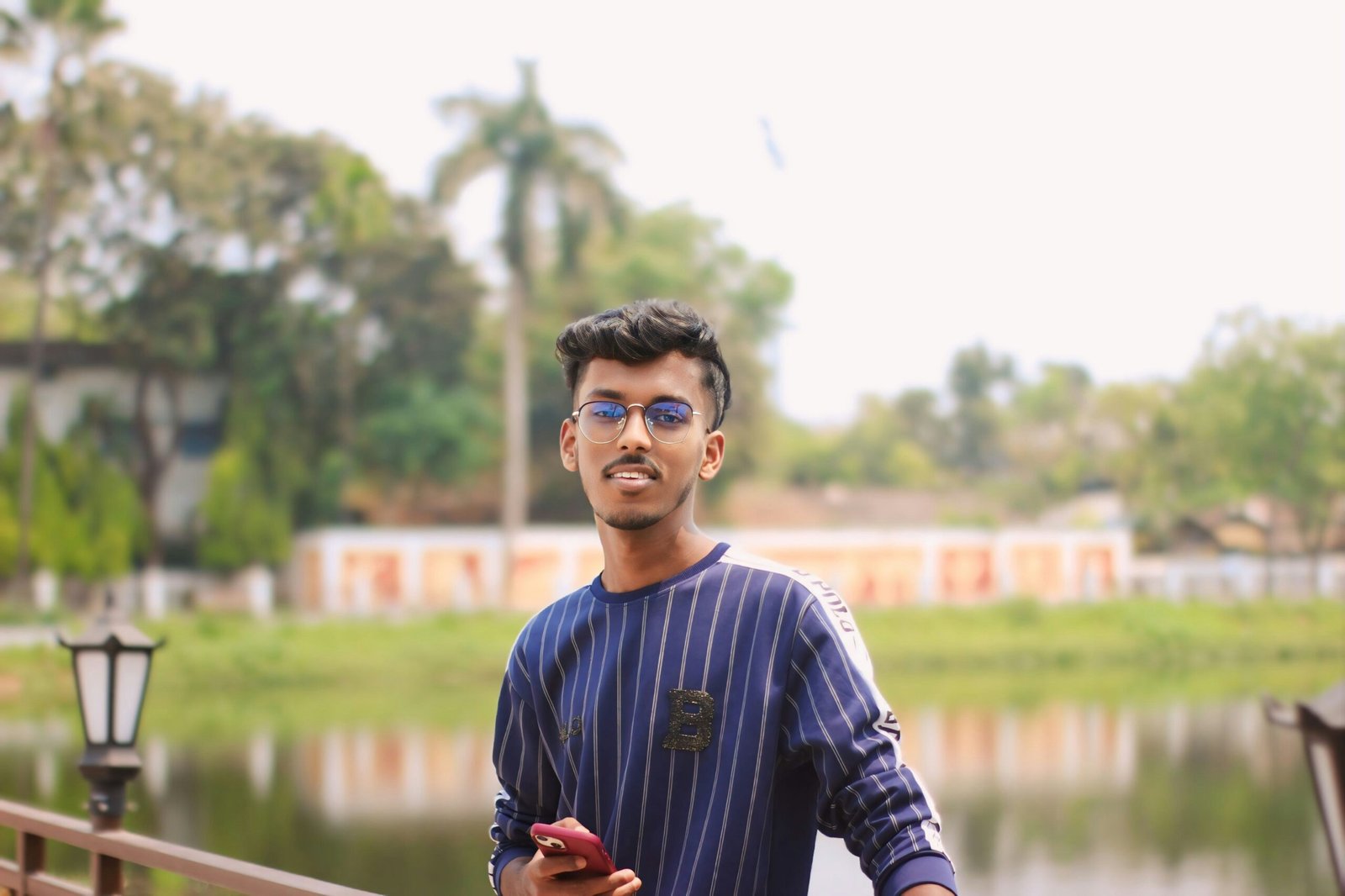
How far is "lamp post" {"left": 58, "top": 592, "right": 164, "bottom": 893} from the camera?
3.51 metres

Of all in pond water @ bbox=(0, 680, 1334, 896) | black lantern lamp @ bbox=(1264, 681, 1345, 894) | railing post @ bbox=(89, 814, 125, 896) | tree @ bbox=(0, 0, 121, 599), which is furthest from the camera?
tree @ bbox=(0, 0, 121, 599)

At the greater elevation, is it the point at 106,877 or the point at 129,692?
the point at 129,692

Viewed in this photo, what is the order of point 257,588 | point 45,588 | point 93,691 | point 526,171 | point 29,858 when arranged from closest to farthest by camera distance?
1. point 29,858
2. point 93,691
3. point 45,588
4. point 526,171
5. point 257,588

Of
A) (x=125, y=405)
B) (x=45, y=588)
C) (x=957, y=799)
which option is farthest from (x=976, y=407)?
(x=957, y=799)

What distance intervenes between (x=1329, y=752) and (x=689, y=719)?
819 mm

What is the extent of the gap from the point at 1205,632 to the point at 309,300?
1531cm

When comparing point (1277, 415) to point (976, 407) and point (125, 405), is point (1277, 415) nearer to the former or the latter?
point (976, 407)

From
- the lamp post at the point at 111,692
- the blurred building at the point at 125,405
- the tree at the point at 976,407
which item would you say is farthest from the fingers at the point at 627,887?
the tree at the point at 976,407

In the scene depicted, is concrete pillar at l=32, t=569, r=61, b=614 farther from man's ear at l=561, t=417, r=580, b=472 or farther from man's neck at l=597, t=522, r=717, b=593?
man's neck at l=597, t=522, r=717, b=593

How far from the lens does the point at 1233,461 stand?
97.8 feet

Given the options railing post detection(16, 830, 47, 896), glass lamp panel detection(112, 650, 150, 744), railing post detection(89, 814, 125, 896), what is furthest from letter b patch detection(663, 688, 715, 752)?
glass lamp panel detection(112, 650, 150, 744)

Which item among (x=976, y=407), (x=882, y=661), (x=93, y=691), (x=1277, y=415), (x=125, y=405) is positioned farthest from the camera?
(x=976, y=407)

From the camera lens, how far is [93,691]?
3.60 metres

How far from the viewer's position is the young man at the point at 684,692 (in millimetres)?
1198
